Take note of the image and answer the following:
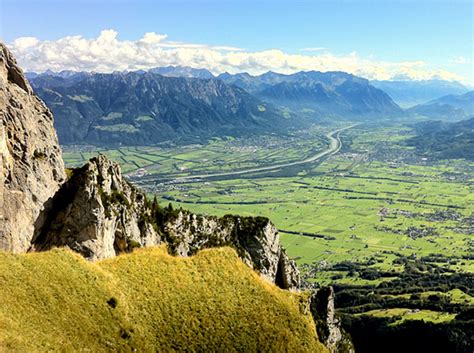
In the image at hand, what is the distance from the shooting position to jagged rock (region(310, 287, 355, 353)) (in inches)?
3366

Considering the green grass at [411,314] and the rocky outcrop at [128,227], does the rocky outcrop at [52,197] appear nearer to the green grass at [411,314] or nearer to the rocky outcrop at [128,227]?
the rocky outcrop at [128,227]

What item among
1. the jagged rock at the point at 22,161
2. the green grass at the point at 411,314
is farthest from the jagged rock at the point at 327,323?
the green grass at the point at 411,314

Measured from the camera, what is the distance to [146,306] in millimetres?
63688

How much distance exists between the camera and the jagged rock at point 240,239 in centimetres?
8519

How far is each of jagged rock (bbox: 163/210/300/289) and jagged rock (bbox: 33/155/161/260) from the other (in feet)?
20.4

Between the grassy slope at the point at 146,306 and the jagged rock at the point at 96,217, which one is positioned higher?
the jagged rock at the point at 96,217

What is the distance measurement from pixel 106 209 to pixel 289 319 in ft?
110

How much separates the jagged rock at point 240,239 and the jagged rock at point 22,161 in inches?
944

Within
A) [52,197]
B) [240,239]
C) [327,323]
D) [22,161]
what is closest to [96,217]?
[52,197]

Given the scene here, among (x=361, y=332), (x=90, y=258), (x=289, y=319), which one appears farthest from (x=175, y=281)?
(x=361, y=332)

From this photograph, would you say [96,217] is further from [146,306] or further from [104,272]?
[146,306]

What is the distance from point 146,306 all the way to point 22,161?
2469 cm

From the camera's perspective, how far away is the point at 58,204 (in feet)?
218

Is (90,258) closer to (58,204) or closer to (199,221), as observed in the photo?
(58,204)
